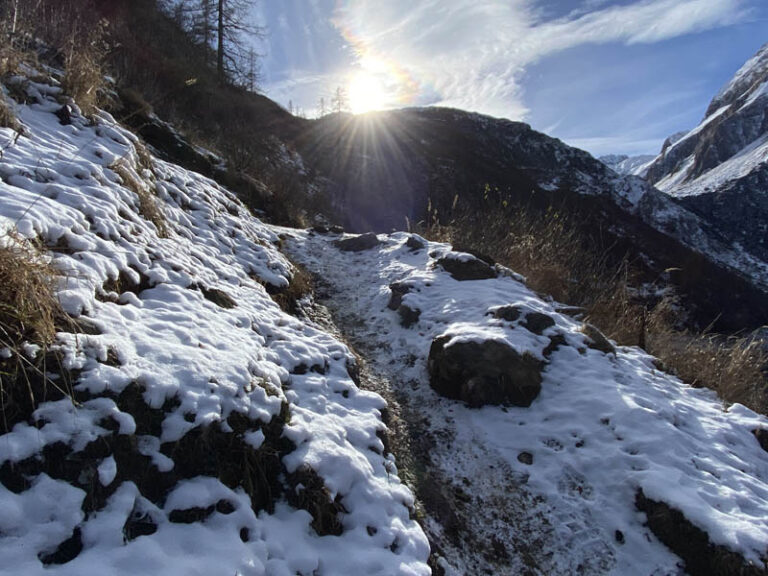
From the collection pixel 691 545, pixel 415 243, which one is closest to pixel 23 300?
pixel 691 545

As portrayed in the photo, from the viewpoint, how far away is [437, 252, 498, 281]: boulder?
6016 millimetres

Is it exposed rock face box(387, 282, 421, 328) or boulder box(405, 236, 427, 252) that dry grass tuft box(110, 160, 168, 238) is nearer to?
exposed rock face box(387, 282, 421, 328)

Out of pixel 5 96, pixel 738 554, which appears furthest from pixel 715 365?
pixel 5 96

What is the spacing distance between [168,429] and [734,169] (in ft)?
184

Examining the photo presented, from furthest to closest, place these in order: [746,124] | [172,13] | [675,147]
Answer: [675,147], [746,124], [172,13]

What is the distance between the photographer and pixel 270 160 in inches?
587

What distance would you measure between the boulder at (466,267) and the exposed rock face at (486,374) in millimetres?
2111

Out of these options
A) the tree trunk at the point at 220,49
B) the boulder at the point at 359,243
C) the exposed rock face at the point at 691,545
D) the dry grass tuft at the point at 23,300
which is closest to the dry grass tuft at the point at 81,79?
the dry grass tuft at the point at 23,300

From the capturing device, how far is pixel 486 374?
3.91 meters

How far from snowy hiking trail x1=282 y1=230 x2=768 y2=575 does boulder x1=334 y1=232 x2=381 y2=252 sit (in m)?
3.60

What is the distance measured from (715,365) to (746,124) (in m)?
70.0

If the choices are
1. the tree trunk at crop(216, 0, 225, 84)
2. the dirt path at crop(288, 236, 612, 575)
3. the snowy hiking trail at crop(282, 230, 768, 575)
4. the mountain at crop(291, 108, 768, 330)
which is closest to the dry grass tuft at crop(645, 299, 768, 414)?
the snowy hiking trail at crop(282, 230, 768, 575)

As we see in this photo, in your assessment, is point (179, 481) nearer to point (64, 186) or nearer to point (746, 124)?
point (64, 186)

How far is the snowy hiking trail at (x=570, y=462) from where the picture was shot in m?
2.63
